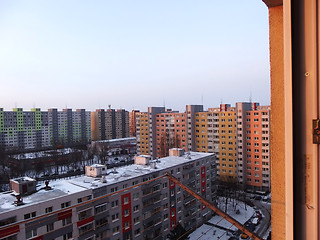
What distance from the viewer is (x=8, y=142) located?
22.9 meters

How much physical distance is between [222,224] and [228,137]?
6.41 metres

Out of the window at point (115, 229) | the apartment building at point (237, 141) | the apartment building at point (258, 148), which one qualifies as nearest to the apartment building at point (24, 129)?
the apartment building at point (237, 141)

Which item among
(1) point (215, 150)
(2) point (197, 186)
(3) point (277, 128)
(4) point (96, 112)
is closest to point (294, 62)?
(3) point (277, 128)

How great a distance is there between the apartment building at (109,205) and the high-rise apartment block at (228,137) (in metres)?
4.79

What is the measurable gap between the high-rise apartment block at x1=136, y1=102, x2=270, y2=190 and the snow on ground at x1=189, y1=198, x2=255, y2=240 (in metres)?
2.22

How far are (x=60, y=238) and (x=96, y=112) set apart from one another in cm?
2379

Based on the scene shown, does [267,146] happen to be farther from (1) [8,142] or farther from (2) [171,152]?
(1) [8,142]

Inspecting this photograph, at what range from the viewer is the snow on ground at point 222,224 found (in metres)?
8.41

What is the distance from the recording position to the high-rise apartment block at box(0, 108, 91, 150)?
2291 cm

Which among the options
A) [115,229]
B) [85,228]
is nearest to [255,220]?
[115,229]

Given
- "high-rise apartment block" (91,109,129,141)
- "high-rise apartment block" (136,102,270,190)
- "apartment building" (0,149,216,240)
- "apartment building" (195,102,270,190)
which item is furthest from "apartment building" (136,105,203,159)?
"high-rise apartment block" (91,109,129,141)

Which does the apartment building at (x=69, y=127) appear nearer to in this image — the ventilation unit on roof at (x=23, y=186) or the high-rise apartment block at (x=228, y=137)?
the high-rise apartment block at (x=228, y=137)

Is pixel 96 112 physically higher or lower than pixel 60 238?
higher

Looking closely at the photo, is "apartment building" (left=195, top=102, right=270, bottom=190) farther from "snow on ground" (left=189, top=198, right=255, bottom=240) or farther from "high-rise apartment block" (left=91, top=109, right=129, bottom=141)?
"high-rise apartment block" (left=91, top=109, right=129, bottom=141)
